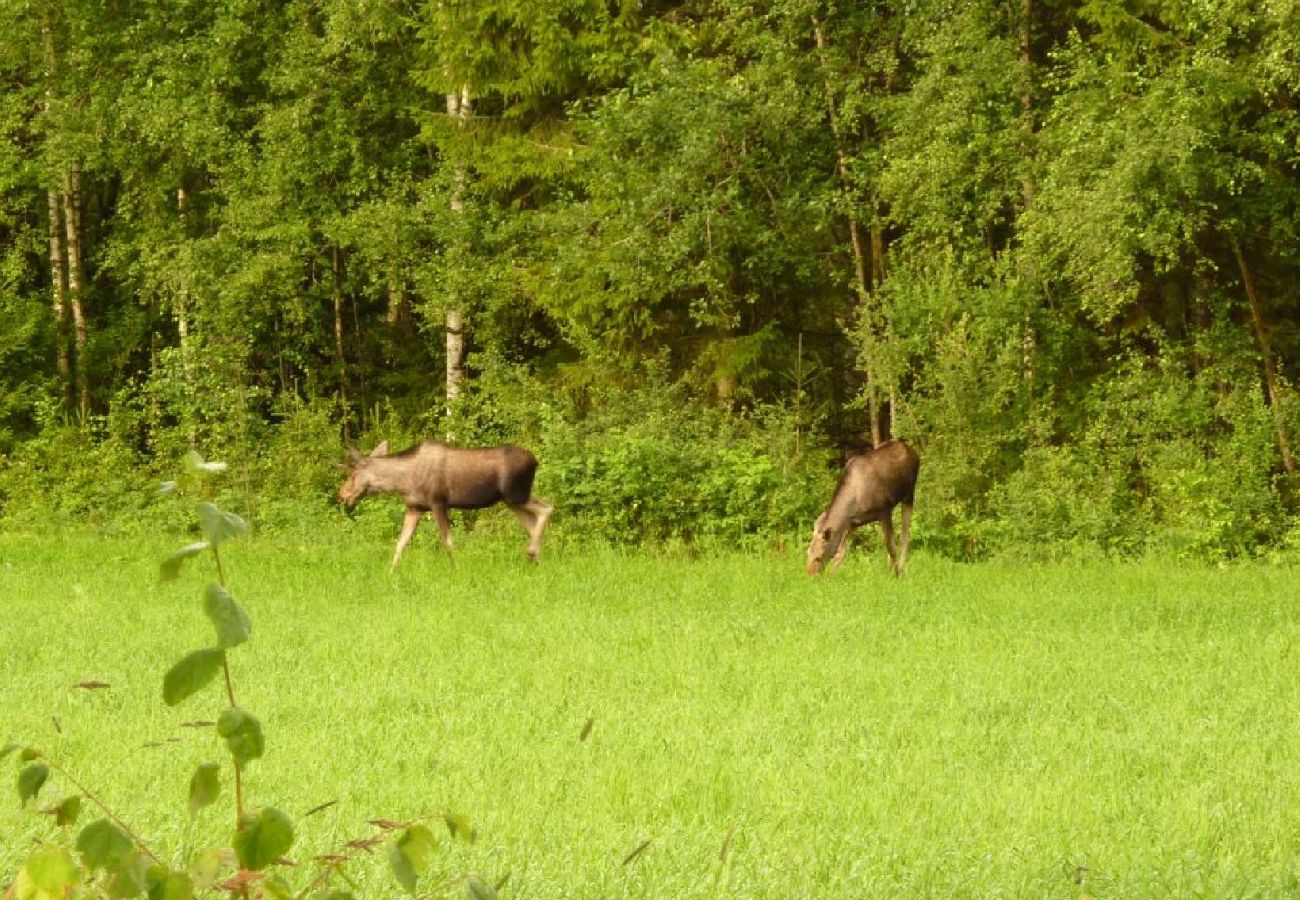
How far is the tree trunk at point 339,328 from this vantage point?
32.2 metres

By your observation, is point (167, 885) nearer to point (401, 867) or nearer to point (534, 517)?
point (401, 867)

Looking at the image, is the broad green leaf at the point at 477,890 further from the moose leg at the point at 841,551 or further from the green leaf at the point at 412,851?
the moose leg at the point at 841,551

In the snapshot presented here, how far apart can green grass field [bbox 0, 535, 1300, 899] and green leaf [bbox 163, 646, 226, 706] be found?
3.21ft

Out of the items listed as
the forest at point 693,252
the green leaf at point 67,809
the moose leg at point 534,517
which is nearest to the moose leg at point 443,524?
the moose leg at point 534,517

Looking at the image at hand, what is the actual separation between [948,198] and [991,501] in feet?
14.6

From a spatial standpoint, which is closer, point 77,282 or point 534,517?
point 534,517

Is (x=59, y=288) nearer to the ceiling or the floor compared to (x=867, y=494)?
nearer to the ceiling

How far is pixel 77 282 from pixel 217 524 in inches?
1291

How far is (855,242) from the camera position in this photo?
26625 millimetres

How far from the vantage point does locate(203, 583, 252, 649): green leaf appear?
2.18m

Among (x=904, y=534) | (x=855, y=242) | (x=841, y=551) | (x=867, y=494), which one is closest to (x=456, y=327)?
(x=855, y=242)

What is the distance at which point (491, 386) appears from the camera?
26.9 meters

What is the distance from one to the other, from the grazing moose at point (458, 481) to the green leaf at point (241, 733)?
16267 mm

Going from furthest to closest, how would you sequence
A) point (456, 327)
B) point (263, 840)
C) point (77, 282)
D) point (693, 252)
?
1. point (77, 282)
2. point (456, 327)
3. point (693, 252)
4. point (263, 840)
